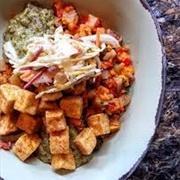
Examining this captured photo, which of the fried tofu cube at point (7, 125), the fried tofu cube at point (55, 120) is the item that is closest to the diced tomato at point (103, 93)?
the fried tofu cube at point (55, 120)

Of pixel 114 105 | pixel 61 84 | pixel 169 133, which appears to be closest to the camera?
pixel 61 84

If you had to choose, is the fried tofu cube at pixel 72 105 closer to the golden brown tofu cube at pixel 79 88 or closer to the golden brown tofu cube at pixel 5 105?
the golden brown tofu cube at pixel 79 88

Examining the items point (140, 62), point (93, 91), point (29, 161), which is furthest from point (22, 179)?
point (140, 62)

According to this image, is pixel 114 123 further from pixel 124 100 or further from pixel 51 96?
pixel 51 96

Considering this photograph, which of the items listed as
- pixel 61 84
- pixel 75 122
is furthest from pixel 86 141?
pixel 61 84

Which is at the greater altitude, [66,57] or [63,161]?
[66,57]

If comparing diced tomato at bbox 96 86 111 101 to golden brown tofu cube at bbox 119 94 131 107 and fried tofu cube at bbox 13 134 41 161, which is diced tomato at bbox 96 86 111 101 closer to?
golden brown tofu cube at bbox 119 94 131 107

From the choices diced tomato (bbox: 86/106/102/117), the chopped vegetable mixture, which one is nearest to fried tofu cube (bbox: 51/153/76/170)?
the chopped vegetable mixture
